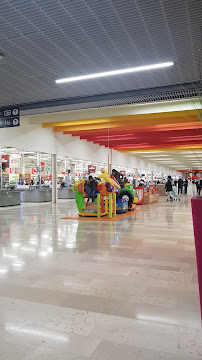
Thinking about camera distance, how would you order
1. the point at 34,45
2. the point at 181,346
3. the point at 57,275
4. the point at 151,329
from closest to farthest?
the point at 181,346 → the point at 151,329 → the point at 57,275 → the point at 34,45

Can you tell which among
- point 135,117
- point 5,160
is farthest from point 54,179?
point 135,117

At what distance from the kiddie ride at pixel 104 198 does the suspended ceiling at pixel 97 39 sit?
9.59ft

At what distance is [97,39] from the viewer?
5883mm

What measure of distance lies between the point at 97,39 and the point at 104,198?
5.73 metres

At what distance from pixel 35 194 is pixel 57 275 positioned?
528 inches

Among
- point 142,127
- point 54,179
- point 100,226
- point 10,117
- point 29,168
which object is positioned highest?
point 142,127

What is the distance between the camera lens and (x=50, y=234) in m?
6.26

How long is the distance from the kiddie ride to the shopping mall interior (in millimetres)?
50

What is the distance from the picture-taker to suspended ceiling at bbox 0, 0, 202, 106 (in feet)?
16.1

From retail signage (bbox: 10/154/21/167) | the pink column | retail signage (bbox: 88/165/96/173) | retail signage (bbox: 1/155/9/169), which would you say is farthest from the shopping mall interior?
retail signage (bbox: 88/165/96/173)

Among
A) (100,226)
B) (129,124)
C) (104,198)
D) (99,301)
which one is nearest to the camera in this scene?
(99,301)

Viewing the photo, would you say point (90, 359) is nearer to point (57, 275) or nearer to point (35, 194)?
point (57, 275)

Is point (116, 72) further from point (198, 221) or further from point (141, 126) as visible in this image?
point (141, 126)

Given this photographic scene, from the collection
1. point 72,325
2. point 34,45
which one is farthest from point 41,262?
point 34,45
